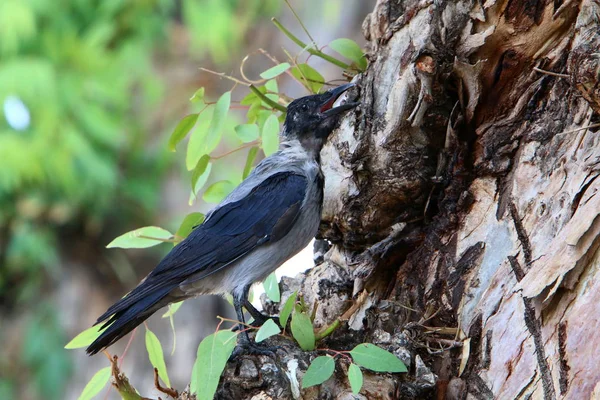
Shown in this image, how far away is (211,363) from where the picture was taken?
189cm

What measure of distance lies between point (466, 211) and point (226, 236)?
96 centimetres

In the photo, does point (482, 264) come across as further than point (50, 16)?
No

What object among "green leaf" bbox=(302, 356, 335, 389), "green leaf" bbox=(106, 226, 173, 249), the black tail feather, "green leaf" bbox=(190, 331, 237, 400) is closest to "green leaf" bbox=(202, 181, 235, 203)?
"green leaf" bbox=(106, 226, 173, 249)

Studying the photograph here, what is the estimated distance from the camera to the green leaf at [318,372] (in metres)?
1.84

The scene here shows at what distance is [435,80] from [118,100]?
352 cm

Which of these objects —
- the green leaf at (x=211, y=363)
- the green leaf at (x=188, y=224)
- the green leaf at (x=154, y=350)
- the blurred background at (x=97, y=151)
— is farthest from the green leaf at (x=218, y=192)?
the blurred background at (x=97, y=151)

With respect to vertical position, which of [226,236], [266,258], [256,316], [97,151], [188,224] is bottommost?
[256,316]

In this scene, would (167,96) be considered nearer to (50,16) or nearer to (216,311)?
(50,16)

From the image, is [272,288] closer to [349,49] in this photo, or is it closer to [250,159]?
[250,159]

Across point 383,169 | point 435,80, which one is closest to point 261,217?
point 383,169

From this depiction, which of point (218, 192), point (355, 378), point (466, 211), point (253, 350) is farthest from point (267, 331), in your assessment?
point (218, 192)

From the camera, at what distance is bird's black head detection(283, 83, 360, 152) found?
2.98 m

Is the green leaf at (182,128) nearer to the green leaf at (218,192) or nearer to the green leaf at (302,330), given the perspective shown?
the green leaf at (218,192)

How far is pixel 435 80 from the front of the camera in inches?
89.6
